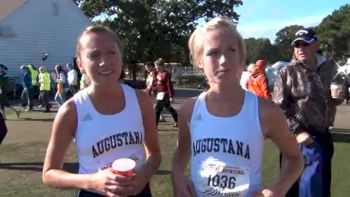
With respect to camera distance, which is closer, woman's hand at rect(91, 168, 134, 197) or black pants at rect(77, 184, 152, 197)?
woman's hand at rect(91, 168, 134, 197)

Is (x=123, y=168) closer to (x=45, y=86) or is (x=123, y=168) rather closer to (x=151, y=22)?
(x=45, y=86)

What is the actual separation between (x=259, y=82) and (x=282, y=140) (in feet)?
28.5

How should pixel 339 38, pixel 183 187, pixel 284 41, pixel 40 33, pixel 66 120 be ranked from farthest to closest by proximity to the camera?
pixel 284 41 < pixel 339 38 < pixel 40 33 < pixel 66 120 < pixel 183 187

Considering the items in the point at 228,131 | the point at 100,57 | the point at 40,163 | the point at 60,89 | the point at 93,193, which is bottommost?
the point at 40,163

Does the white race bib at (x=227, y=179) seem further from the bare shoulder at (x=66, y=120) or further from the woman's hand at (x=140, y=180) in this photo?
the bare shoulder at (x=66, y=120)

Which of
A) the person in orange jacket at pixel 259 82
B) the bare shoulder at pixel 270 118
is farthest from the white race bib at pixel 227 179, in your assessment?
the person in orange jacket at pixel 259 82

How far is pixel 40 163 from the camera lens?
9.80 meters

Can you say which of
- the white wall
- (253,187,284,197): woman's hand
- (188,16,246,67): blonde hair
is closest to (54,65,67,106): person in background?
the white wall

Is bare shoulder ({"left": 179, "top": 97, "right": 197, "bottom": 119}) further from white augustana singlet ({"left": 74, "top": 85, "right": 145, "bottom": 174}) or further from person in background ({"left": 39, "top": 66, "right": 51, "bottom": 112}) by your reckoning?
person in background ({"left": 39, "top": 66, "right": 51, "bottom": 112})

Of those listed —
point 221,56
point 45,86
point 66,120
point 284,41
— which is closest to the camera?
point 221,56

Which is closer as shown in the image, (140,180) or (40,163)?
(140,180)

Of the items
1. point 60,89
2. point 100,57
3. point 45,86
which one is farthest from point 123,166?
point 45,86

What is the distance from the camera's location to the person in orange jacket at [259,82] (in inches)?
437

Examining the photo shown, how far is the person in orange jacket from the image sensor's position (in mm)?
11087
